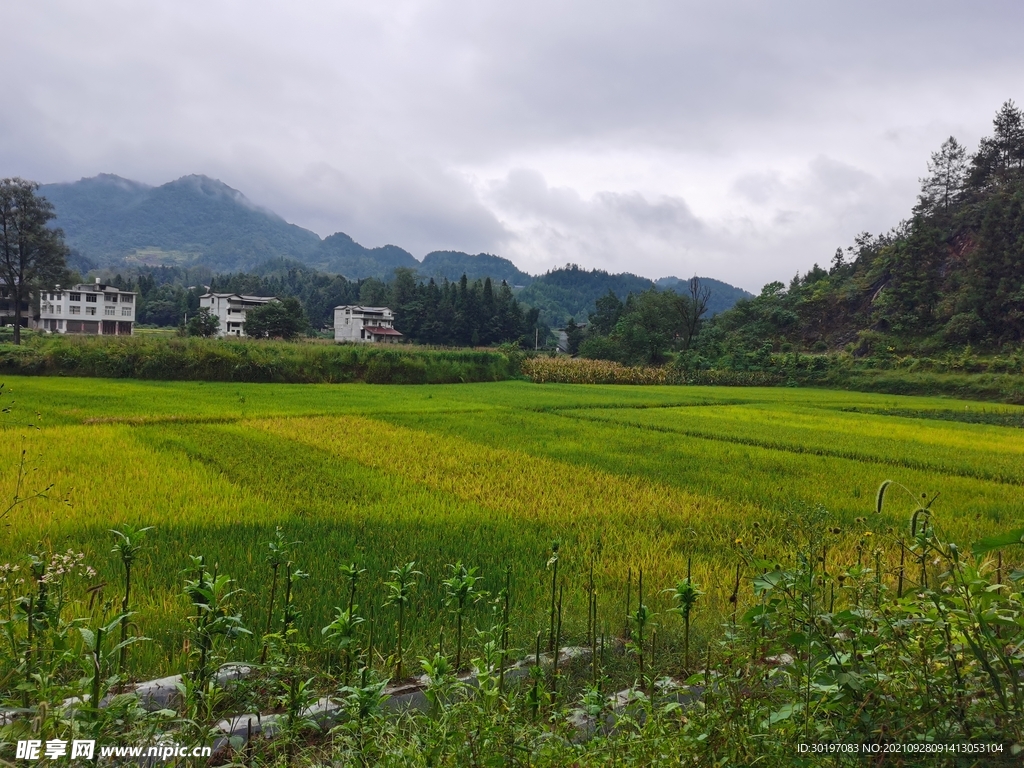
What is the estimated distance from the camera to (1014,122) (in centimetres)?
4922

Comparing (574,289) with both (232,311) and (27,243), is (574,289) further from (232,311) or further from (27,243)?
(27,243)

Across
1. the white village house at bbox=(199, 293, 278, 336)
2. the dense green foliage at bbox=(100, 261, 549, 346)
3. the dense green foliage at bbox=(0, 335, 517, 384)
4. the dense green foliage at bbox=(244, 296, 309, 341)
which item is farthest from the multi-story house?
the dense green foliage at bbox=(0, 335, 517, 384)

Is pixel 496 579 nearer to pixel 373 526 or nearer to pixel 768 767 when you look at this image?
pixel 373 526

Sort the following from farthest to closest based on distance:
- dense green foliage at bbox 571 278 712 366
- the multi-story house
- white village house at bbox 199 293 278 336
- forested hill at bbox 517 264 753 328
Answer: forested hill at bbox 517 264 753 328 < white village house at bbox 199 293 278 336 < the multi-story house < dense green foliage at bbox 571 278 712 366

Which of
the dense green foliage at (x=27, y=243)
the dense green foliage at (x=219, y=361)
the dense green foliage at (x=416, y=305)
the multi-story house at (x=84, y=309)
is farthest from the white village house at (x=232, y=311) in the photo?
the dense green foliage at (x=219, y=361)

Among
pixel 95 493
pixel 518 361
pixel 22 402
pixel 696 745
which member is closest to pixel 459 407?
pixel 22 402

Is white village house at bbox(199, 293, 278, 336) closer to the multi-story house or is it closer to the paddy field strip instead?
the multi-story house

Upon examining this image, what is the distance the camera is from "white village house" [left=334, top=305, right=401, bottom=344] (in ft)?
217

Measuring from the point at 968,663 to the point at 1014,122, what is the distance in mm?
66056

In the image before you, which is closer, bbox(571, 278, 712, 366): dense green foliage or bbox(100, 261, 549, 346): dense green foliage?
bbox(571, 278, 712, 366): dense green foliage

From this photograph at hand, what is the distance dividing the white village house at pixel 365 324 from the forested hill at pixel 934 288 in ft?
113

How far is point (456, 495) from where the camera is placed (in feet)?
22.4

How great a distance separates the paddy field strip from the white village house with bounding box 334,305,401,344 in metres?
51.5

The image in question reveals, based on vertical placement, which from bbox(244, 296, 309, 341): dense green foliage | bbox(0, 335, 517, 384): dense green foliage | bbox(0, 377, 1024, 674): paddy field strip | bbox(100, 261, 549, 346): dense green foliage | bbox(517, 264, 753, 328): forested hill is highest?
bbox(517, 264, 753, 328): forested hill
